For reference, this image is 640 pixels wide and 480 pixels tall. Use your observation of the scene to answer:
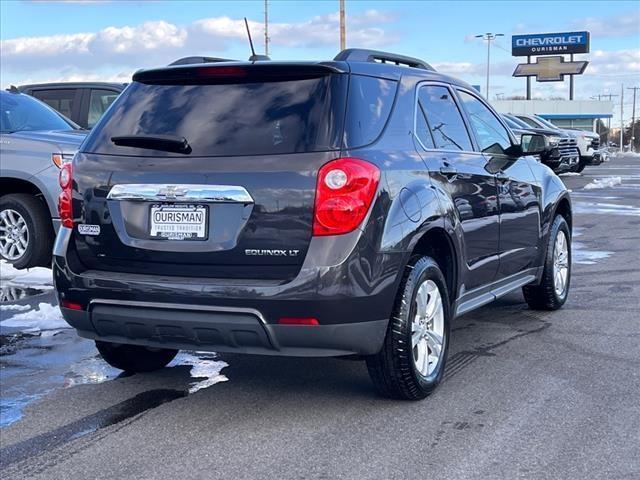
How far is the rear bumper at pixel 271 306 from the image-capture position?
4.19m

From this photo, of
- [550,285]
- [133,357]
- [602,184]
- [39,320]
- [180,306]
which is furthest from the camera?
[602,184]

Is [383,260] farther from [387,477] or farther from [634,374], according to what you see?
[634,374]

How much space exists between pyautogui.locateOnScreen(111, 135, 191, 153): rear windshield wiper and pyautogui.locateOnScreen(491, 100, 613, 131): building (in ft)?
284

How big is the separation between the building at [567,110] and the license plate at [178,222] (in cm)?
8692

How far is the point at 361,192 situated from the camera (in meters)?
4.25

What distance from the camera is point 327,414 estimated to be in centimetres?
466

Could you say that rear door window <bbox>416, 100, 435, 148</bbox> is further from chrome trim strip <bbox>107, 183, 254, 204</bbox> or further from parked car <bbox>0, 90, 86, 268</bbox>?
parked car <bbox>0, 90, 86, 268</bbox>

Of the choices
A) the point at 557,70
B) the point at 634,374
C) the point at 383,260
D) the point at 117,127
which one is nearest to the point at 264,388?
the point at 383,260

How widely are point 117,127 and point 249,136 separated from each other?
33.3 inches

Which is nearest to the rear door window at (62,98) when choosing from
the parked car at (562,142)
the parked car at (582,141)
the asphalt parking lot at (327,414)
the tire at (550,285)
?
the asphalt parking lot at (327,414)

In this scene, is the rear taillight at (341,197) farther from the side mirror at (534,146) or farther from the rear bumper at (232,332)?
the side mirror at (534,146)

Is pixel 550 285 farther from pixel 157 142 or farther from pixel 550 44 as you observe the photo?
pixel 550 44

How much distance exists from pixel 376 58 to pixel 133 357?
7.63 feet

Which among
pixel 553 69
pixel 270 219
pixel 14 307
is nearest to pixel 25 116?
pixel 14 307
